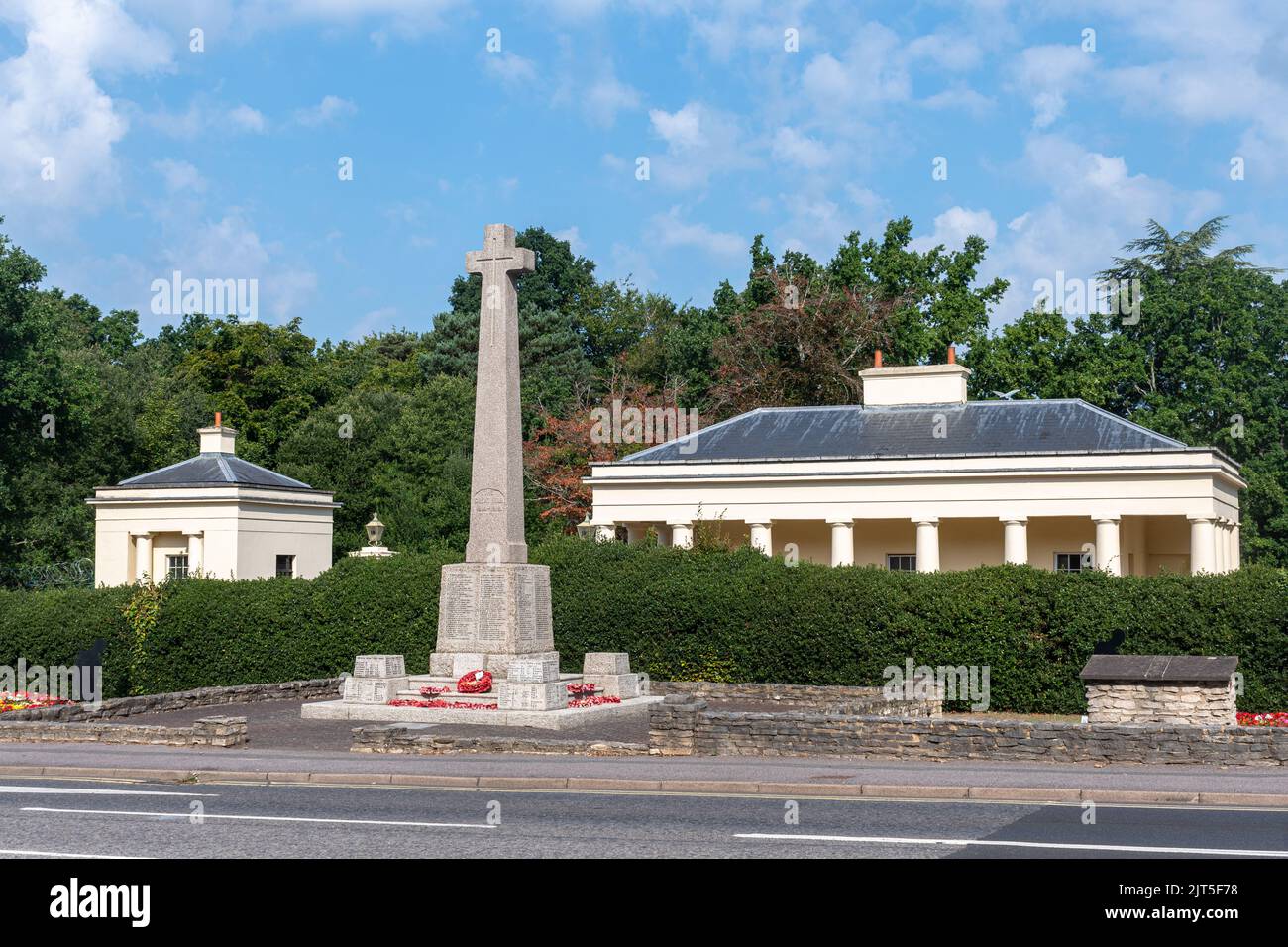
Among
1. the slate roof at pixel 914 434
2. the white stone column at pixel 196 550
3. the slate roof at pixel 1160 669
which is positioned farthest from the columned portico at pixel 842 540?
the slate roof at pixel 1160 669

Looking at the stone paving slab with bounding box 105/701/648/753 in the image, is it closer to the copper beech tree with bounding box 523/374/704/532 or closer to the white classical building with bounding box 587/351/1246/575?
the white classical building with bounding box 587/351/1246/575

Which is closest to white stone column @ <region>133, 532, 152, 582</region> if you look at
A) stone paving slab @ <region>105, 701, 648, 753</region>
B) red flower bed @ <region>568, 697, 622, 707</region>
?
stone paving slab @ <region>105, 701, 648, 753</region>

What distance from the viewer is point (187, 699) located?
29156 mm

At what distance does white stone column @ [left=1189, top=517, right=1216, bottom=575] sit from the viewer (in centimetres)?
4128

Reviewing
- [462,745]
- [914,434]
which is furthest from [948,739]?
[914,434]

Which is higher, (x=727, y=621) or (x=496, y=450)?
(x=496, y=450)

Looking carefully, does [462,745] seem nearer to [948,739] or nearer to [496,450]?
[948,739]

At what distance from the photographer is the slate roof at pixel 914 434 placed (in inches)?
1721

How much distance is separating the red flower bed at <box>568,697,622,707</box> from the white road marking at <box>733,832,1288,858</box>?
1333cm

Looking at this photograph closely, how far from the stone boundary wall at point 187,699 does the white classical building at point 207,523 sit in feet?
55.5

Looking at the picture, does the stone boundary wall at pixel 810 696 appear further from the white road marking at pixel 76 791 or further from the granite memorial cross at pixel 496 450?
the white road marking at pixel 76 791

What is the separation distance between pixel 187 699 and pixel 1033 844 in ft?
68.5

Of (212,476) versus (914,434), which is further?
(212,476)
